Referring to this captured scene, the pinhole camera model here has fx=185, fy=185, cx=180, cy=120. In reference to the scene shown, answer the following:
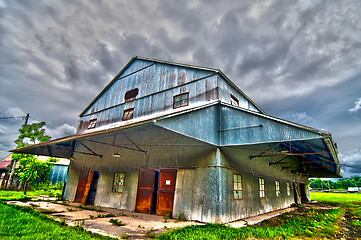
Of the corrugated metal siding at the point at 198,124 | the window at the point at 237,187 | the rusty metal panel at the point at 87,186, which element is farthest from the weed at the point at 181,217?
the rusty metal panel at the point at 87,186

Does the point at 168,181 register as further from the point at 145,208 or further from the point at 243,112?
the point at 243,112

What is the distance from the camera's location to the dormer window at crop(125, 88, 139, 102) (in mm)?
14759

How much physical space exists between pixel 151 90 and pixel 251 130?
311 inches

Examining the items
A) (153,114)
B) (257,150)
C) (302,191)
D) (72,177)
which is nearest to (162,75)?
(153,114)

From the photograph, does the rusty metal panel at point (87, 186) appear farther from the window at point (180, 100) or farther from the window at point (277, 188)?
the window at point (277, 188)

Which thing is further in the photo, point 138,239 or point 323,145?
point 323,145

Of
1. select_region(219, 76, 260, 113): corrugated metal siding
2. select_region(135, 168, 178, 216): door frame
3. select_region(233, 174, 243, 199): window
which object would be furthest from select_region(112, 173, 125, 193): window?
select_region(219, 76, 260, 113): corrugated metal siding

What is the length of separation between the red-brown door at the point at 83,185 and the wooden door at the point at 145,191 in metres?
5.10

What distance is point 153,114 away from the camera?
12.8 m

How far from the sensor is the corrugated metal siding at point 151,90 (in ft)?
36.0

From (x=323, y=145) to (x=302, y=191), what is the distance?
52.1 ft

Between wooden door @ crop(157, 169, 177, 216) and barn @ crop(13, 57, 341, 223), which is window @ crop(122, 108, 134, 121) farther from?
wooden door @ crop(157, 169, 177, 216)

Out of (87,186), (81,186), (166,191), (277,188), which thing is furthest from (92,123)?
(277,188)

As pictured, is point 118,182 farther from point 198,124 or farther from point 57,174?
point 57,174
